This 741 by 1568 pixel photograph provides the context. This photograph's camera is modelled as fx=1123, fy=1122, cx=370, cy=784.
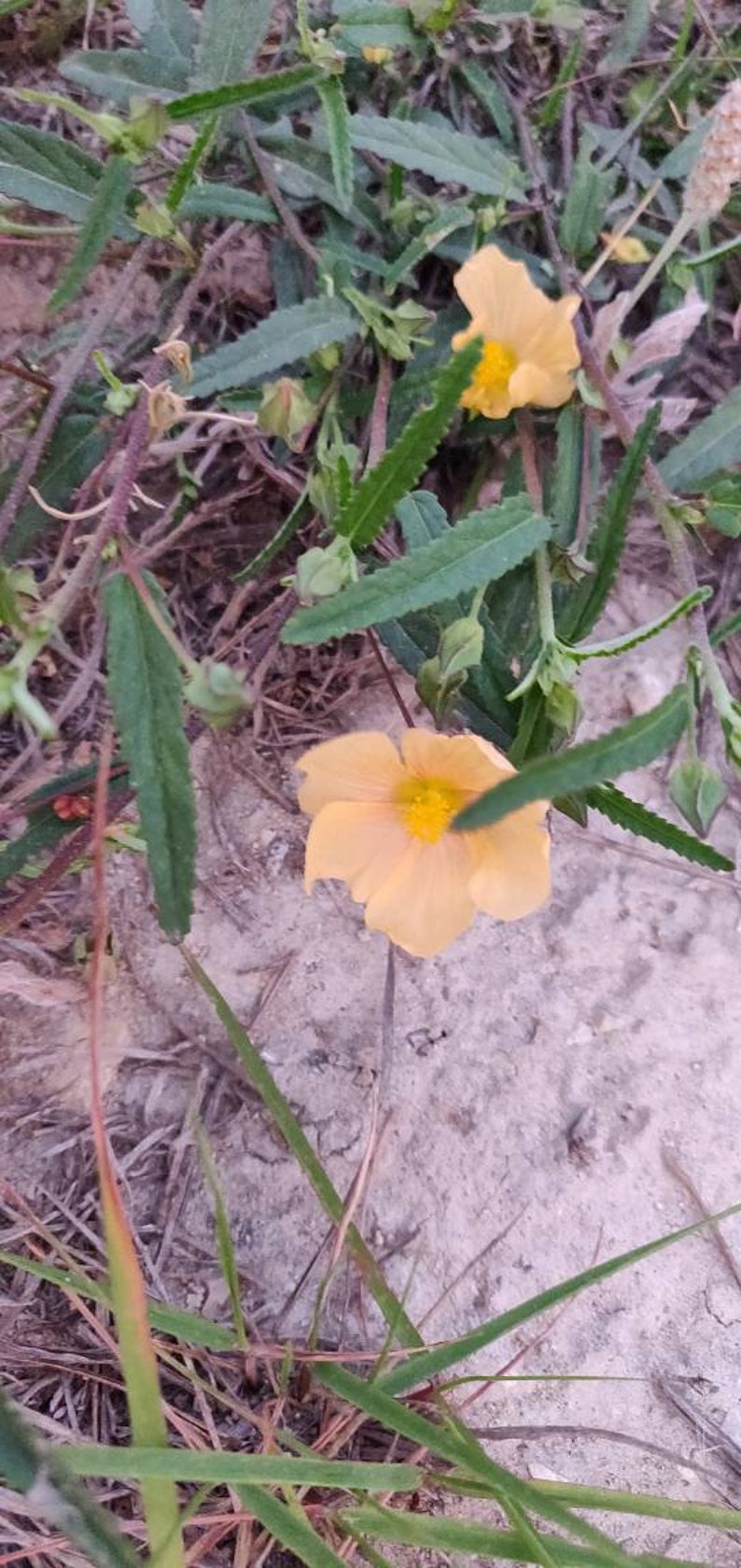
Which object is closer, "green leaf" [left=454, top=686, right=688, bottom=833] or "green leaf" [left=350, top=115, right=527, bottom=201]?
"green leaf" [left=454, top=686, right=688, bottom=833]

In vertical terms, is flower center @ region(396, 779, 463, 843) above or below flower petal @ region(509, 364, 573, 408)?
below

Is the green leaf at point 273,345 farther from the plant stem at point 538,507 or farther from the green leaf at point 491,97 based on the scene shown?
the green leaf at point 491,97

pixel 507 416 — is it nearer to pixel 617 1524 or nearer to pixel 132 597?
pixel 132 597

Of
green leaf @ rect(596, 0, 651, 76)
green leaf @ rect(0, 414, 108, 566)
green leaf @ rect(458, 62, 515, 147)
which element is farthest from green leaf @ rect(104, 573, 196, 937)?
green leaf @ rect(596, 0, 651, 76)

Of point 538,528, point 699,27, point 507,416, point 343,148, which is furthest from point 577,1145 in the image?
point 699,27

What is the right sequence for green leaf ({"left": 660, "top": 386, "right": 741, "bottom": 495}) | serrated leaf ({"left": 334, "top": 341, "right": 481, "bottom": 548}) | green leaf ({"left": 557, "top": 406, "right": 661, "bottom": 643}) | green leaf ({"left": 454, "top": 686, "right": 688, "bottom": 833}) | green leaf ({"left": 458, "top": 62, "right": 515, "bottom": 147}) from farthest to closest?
green leaf ({"left": 458, "top": 62, "right": 515, "bottom": 147}), green leaf ({"left": 660, "top": 386, "right": 741, "bottom": 495}), green leaf ({"left": 557, "top": 406, "right": 661, "bottom": 643}), serrated leaf ({"left": 334, "top": 341, "right": 481, "bottom": 548}), green leaf ({"left": 454, "top": 686, "right": 688, "bottom": 833})

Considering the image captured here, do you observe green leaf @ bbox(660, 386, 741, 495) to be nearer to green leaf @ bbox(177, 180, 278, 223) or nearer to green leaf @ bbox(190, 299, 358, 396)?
green leaf @ bbox(190, 299, 358, 396)

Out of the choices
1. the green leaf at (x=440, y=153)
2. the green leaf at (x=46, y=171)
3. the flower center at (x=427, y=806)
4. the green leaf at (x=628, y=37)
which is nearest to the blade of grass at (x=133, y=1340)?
the flower center at (x=427, y=806)
